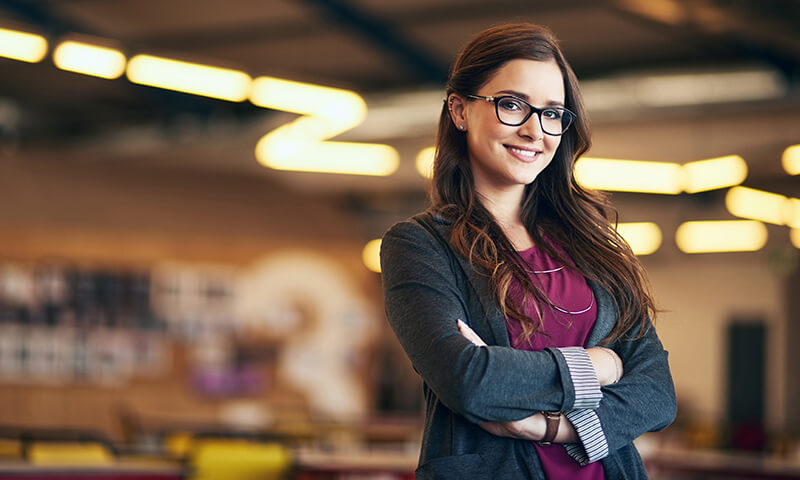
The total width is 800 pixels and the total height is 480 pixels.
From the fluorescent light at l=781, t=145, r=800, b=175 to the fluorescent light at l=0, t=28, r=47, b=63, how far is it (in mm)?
5783

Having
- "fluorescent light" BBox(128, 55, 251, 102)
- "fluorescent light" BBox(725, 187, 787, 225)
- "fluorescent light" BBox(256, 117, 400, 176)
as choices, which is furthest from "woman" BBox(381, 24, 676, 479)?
"fluorescent light" BBox(725, 187, 787, 225)

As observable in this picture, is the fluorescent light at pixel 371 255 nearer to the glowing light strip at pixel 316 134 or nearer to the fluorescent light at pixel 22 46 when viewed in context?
the glowing light strip at pixel 316 134

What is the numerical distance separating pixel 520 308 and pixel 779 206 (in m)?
9.01

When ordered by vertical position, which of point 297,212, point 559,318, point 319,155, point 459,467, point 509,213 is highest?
point 297,212

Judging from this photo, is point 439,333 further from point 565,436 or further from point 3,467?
point 3,467

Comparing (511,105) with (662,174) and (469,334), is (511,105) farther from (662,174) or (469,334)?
(662,174)

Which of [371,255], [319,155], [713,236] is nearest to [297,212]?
[371,255]

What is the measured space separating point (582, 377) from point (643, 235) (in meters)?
10.3

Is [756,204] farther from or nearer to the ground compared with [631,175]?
farther from the ground

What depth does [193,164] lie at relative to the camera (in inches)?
506

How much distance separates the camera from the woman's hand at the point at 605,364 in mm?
1701

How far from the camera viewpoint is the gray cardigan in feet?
5.25

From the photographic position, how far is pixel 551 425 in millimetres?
1629

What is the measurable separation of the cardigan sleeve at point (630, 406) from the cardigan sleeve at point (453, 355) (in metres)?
0.06
